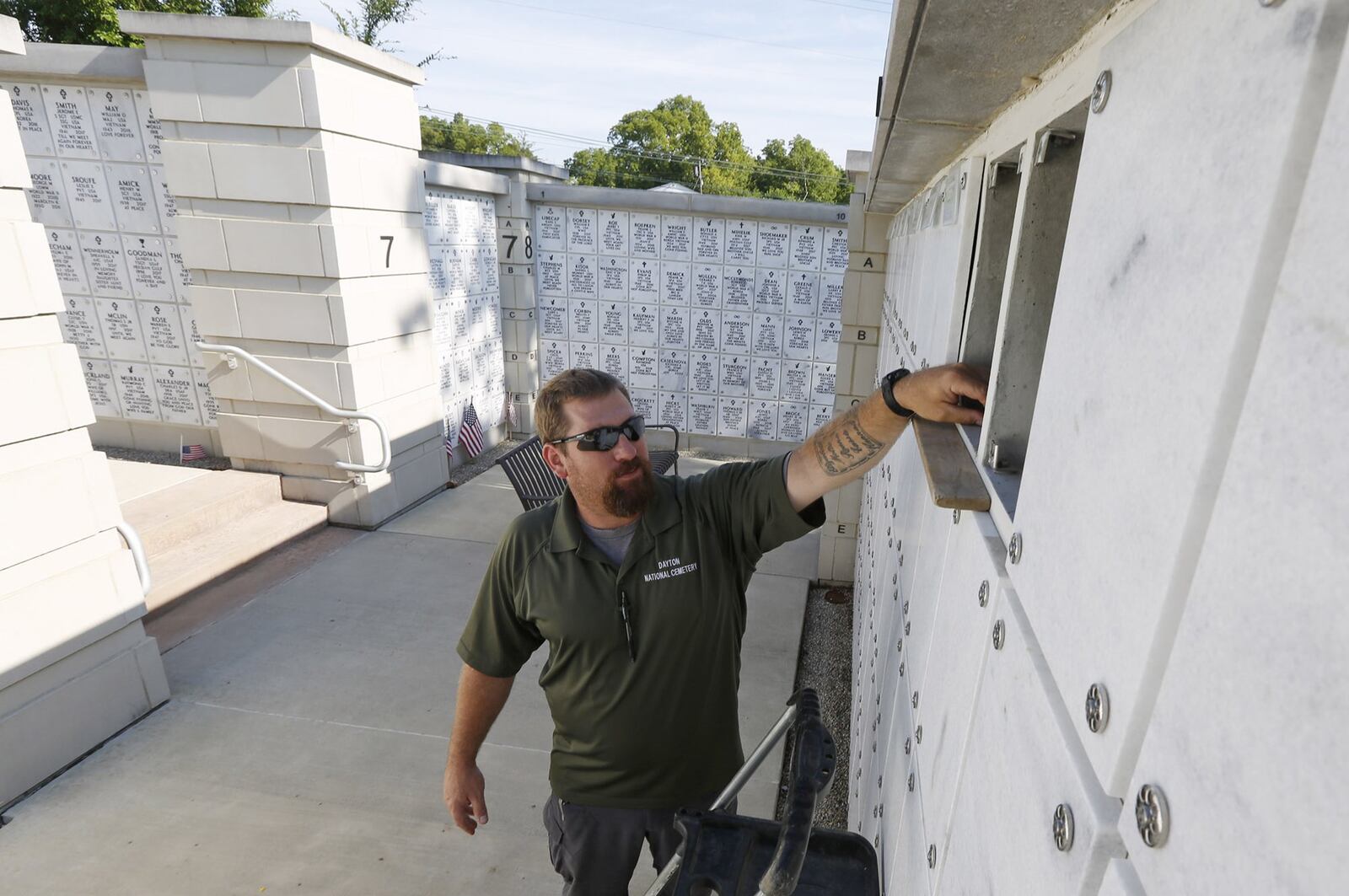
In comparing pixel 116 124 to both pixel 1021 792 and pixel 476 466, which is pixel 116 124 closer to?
pixel 476 466

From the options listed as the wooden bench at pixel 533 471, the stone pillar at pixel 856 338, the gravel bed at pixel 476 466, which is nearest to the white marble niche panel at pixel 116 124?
the gravel bed at pixel 476 466

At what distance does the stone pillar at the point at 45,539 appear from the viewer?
287 centimetres

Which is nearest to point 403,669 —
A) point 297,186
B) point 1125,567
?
point 297,186

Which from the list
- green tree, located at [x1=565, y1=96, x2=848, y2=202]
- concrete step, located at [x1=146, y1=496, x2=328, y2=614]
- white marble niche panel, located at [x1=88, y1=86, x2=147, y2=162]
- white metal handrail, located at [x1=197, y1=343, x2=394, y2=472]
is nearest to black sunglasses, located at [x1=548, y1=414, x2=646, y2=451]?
concrete step, located at [x1=146, y1=496, x2=328, y2=614]

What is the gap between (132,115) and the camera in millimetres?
5523

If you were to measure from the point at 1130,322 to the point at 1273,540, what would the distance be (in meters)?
0.28

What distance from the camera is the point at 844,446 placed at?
1.65 metres

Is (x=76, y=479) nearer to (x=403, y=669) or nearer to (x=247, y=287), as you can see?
(x=403, y=669)

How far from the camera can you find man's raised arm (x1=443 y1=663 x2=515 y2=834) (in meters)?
2.11

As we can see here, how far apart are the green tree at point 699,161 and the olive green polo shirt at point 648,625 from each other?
33.7 m

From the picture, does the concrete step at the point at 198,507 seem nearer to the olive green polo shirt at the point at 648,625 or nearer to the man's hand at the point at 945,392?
the olive green polo shirt at the point at 648,625

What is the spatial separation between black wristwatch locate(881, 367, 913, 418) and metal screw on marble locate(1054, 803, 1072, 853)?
39.2 inches

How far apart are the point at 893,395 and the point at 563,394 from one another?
0.91 metres

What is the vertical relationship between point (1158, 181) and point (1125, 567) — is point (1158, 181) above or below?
above
